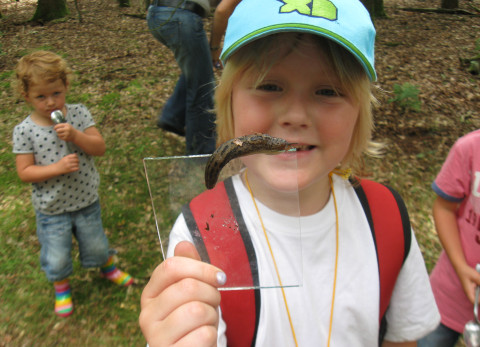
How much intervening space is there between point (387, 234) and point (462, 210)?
1.05m

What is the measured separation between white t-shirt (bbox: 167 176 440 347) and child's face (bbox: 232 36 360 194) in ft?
0.92

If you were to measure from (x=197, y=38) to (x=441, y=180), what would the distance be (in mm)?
3013

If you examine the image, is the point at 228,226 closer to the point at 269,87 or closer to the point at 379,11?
the point at 269,87

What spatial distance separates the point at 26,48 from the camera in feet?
30.5

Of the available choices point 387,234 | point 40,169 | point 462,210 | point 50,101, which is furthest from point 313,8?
point 40,169

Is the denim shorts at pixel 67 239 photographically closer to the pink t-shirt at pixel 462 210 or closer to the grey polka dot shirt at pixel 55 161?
the grey polka dot shirt at pixel 55 161

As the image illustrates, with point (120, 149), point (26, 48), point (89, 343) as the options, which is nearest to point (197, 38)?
point (120, 149)

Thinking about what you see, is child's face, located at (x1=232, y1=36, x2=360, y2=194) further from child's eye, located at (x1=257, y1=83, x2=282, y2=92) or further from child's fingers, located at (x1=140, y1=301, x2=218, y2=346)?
child's fingers, located at (x1=140, y1=301, x2=218, y2=346)

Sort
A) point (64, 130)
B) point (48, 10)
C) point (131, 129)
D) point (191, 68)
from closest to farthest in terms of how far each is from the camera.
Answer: point (64, 130) → point (191, 68) → point (131, 129) → point (48, 10)

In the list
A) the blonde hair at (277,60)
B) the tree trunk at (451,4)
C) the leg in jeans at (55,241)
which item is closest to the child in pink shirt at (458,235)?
the blonde hair at (277,60)

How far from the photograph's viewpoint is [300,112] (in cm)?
147

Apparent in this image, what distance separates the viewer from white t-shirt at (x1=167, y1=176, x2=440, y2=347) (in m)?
1.60

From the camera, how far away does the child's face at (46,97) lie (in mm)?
2879

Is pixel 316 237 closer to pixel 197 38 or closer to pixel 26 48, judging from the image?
pixel 197 38
